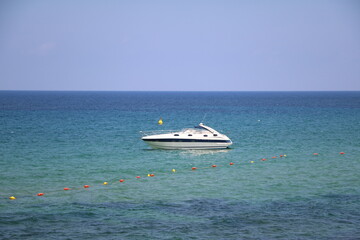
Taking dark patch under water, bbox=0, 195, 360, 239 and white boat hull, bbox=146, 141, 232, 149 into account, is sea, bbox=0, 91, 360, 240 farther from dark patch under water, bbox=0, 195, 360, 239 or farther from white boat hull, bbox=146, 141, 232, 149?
white boat hull, bbox=146, 141, 232, 149

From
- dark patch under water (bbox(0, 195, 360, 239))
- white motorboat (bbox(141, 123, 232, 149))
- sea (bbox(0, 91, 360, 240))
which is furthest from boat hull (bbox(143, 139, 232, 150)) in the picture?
dark patch under water (bbox(0, 195, 360, 239))

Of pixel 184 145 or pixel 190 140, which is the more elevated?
pixel 190 140

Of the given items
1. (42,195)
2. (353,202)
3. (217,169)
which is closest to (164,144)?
(217,169)

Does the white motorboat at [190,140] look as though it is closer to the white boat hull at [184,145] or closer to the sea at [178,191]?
the white boat hull at [184,145]

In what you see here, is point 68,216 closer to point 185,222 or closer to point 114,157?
point 185,222

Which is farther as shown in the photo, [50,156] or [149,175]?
[50,156]

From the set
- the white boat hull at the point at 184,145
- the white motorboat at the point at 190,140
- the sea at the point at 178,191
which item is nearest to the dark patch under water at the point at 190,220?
the sea at the point at 178,191

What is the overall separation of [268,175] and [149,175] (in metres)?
10.3

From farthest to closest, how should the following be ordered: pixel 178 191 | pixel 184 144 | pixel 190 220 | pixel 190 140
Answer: pixel 184 144
pixel 190 140
pixel 178 191
pixel 190 220

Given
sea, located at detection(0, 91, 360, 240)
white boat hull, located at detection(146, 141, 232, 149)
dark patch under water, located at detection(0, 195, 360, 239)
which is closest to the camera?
dark patch under water, located at detection(0, 195, 360, 239)

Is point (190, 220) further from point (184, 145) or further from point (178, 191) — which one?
point (184, 145)

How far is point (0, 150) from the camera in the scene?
189ft

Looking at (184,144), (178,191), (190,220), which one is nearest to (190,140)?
(184,144)

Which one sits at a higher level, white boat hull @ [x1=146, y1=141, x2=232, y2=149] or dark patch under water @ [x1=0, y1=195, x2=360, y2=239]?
white boat hull @ [x1=146, y1=141, x2=232, y2=149]
